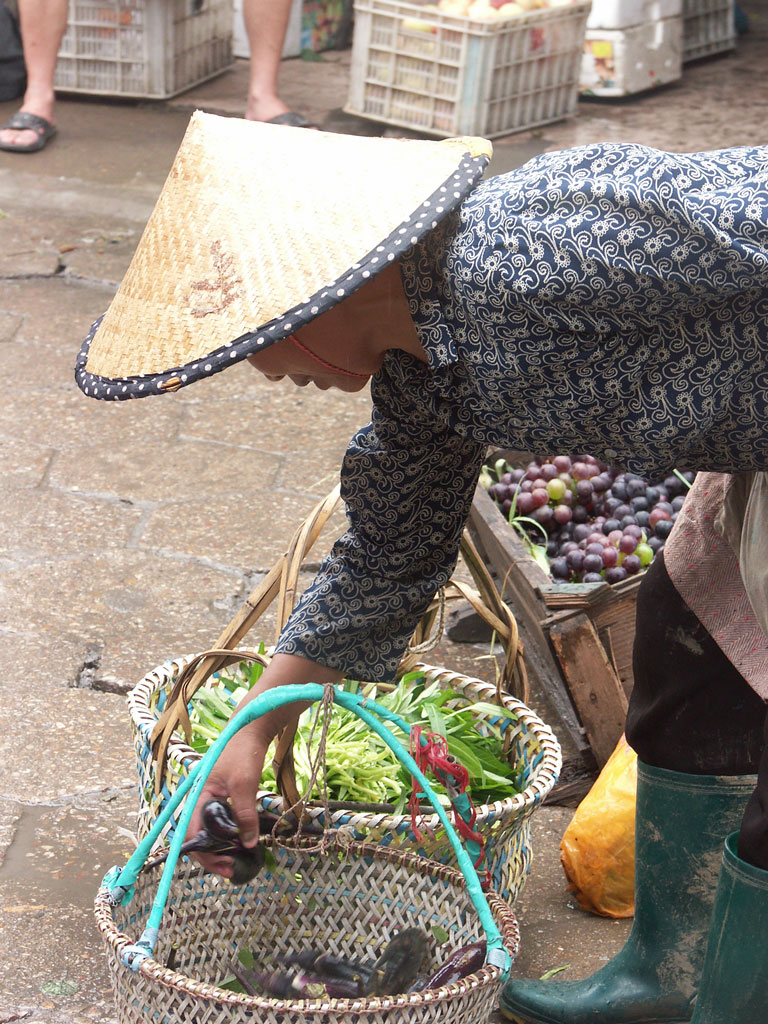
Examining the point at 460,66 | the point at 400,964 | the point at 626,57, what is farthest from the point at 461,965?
the point at 626,57

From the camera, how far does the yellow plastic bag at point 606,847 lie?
78.2 inches

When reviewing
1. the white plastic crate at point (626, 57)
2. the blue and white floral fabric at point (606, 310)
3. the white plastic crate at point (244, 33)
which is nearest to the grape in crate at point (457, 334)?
the blue and white floral fabric at point (606, 310)

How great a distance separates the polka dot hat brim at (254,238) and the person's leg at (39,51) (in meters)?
4.16

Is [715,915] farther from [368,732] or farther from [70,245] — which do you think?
[70,245]

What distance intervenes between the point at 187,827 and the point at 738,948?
2.10ft

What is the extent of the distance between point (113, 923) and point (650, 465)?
0.81 meters

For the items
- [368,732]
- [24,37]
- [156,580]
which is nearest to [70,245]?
[24,37]

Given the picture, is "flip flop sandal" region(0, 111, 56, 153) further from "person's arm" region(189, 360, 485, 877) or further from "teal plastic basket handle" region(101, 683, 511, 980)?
"teal plastic basket handle" region(101, 683, 511, 980)

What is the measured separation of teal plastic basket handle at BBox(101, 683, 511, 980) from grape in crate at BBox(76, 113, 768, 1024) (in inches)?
3.2

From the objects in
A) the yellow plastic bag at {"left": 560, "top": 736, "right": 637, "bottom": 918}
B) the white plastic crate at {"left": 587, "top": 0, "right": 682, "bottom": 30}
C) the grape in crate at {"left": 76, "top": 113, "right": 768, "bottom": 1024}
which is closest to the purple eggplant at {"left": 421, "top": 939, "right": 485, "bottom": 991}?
the grape in crate at {"left": 76, "top": 113, "right": 768, "bottom": 1024}

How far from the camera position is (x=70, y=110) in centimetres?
598

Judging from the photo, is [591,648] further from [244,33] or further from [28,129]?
[244,33]

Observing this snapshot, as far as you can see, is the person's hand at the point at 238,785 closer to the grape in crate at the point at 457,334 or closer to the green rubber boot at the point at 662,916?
the grape in crate at the point at 457,334

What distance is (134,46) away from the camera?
19.4ft
